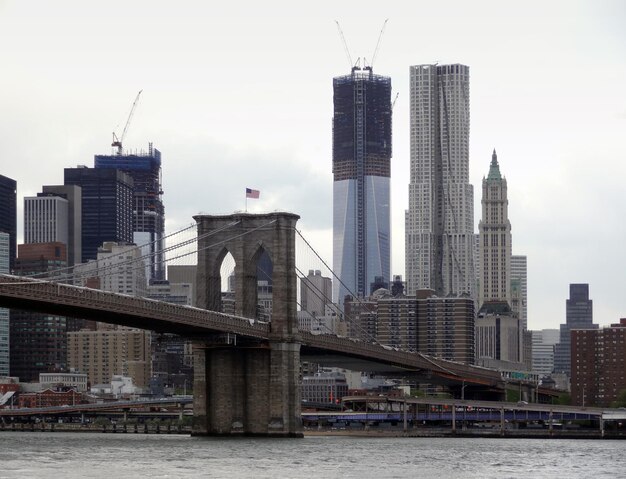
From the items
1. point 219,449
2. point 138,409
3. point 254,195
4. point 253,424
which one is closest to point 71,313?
point 219,449

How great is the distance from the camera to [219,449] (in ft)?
291

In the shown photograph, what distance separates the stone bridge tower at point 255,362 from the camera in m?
107

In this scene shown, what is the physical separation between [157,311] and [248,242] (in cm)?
1687

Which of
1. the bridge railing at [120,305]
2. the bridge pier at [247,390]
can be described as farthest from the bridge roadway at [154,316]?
the bridge pier at [247,390]

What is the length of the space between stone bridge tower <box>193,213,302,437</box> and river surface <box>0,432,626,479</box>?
383 cm

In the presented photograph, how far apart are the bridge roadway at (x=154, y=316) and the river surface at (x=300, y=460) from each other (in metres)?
6.87

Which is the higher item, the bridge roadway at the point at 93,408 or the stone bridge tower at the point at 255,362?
the stone bridge tower at the point at 255,362

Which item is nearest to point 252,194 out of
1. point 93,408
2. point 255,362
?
point 255,362

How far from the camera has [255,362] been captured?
108438 mm

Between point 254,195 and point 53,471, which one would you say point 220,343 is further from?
point 53,471

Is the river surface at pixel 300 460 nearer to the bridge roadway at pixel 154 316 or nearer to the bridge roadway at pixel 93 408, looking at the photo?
the bridge roadway at pixel 154 316

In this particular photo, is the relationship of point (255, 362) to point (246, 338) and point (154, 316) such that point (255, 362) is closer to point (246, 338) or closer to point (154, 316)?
point (246, 338)

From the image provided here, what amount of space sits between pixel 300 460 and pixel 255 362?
28.5 meters

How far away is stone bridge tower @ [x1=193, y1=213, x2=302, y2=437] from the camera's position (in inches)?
4222
